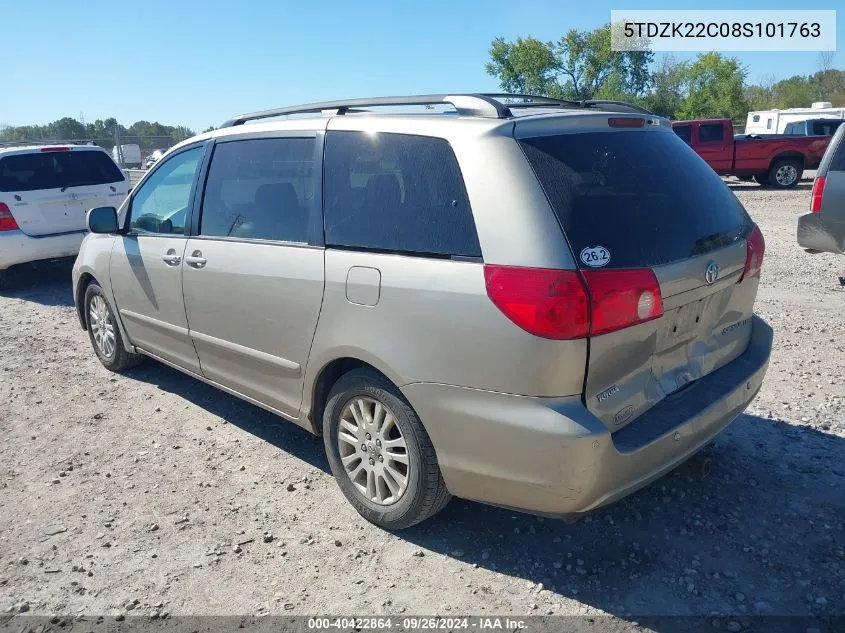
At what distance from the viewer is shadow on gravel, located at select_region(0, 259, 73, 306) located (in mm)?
8451

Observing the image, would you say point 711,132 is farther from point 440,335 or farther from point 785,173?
point 440,335

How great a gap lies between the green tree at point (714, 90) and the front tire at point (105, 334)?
175ft

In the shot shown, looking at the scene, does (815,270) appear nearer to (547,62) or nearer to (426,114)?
(426,114)

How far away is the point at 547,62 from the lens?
6009cm

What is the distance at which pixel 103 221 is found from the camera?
4.79 metres

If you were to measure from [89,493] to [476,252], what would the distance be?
2.58 m

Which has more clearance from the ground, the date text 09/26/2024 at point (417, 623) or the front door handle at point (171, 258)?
the front door handle at point (171, 258)

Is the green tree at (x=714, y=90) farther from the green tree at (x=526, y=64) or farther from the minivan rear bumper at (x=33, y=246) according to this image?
the minivan rear bumper at (x=33, y=246)

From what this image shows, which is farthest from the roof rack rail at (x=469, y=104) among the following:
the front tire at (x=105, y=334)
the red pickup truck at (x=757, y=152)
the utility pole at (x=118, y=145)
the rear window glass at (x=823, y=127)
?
the utility pole at (x=118, y=145)

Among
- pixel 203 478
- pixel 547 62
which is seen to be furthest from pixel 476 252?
pixel 547 62

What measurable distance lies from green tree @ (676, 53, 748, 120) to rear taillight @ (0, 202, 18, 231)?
52.0m

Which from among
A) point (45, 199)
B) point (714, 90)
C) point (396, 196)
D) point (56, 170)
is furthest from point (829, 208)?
point (714, 90)

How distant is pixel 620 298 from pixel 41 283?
9035mm

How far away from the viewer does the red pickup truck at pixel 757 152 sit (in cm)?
1916
